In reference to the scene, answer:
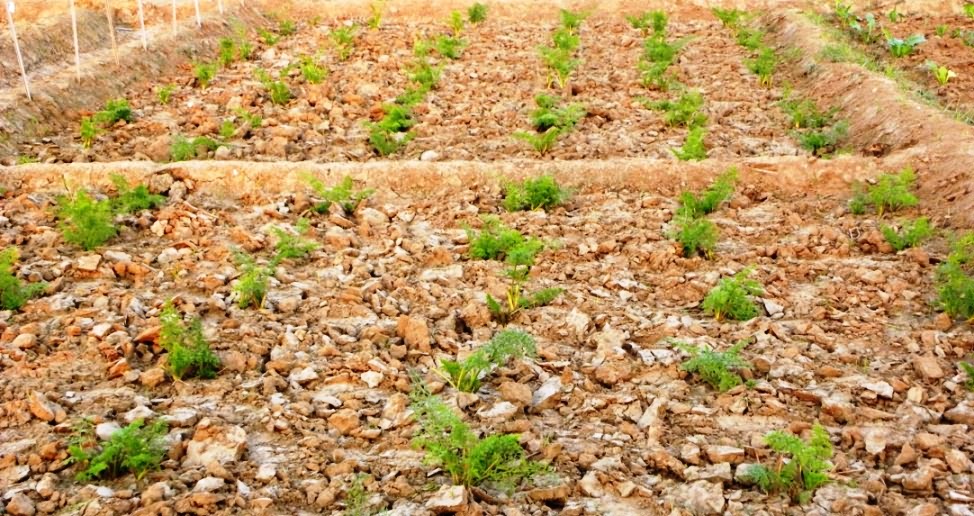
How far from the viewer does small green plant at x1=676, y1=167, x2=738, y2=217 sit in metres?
6.54

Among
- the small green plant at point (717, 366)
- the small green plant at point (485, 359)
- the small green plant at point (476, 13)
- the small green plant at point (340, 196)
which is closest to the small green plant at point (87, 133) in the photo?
the small green plant at point (340, 196)

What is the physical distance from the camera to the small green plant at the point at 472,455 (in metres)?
3.58

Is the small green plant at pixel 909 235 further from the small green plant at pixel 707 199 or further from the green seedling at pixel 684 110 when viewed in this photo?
the green seedling at pixel 684 110

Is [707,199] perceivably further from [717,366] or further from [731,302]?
[717,366]

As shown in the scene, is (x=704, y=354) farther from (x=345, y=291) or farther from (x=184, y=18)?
→ (x=184, y=18)

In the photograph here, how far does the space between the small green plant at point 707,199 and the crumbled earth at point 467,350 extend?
154 mm

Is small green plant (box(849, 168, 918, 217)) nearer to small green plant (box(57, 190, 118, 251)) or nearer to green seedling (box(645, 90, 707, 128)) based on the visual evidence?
green seedling (box(645, 90, 707, 128))

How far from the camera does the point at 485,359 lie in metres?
4.56

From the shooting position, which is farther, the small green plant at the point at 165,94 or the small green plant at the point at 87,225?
the small green plant at the point at 165,94

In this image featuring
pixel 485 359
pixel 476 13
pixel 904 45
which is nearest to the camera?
pixel 485 359

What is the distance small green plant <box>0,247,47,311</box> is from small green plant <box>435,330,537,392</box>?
268cm

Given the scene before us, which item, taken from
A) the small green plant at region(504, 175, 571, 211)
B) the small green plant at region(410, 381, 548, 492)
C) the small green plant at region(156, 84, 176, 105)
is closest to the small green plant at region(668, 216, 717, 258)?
the small green plant at region(504, 175, 571, 211)

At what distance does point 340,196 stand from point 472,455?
143 inches

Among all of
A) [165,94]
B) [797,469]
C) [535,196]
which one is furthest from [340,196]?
[797,469]
